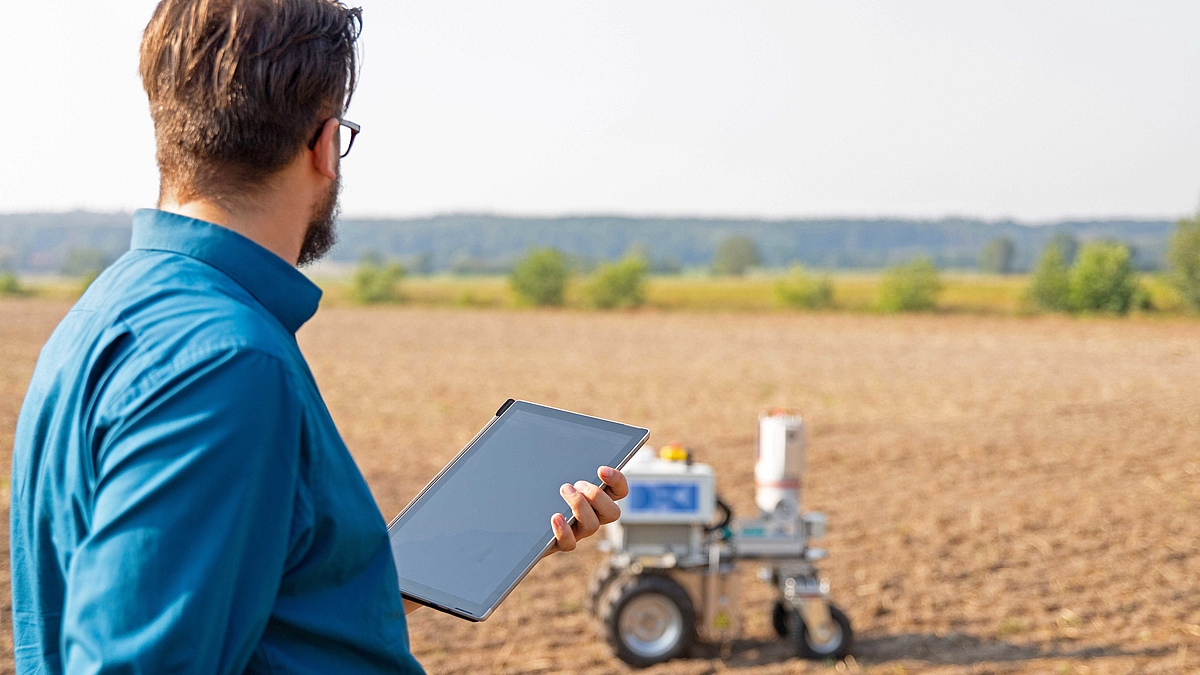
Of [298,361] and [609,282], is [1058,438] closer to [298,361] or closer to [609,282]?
[298,361]

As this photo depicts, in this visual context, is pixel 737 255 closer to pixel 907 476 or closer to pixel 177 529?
pixel 907 476

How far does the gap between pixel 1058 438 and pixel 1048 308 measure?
47.0 metres

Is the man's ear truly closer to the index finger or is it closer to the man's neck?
the man's neck

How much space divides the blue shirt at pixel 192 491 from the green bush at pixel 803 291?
60167mm

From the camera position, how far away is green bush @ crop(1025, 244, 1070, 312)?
2115 inches

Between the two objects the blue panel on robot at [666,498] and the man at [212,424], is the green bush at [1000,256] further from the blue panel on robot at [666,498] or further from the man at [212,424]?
the man at [212,424]

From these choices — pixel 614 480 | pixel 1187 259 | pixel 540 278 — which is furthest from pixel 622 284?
pixel 614 480

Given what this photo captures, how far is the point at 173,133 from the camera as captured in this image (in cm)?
133

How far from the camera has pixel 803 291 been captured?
6228 cm

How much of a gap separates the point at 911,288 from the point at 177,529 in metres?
60.5

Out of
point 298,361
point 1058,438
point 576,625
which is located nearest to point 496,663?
Result: point 576,625

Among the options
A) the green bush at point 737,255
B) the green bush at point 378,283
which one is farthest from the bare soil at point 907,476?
the green bush at point 737,255

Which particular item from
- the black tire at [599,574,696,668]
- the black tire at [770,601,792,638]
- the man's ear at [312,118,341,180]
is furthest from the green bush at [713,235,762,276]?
the man's ear at [312,118,341,180]

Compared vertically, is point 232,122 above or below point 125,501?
above
